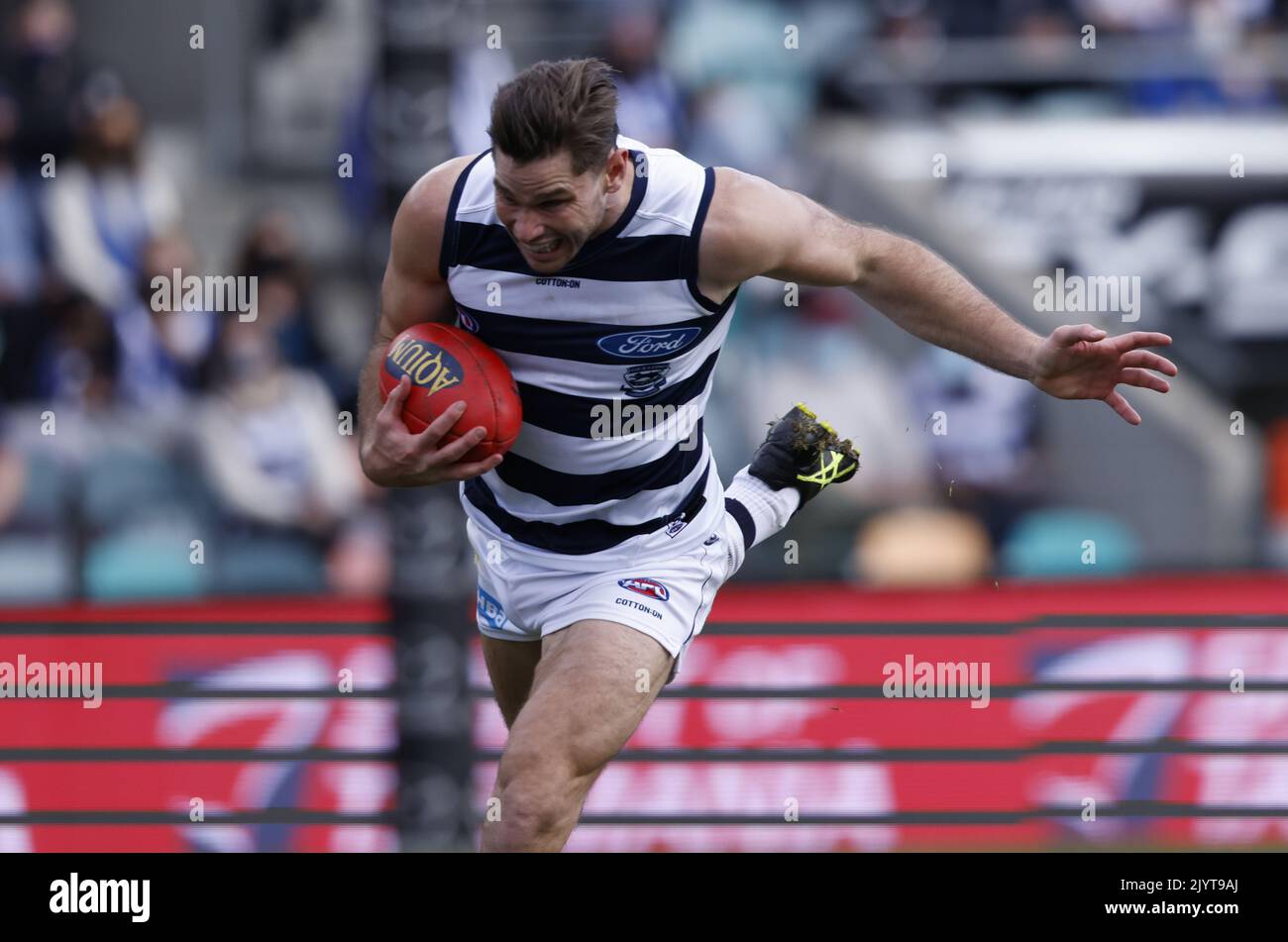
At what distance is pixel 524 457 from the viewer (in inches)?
203

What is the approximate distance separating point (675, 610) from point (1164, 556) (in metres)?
4.62

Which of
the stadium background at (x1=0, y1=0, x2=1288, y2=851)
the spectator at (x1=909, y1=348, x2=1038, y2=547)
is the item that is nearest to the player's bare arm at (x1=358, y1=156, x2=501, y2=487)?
the stadium background at (x1=0, y1=0, x2=1288, y2=851)

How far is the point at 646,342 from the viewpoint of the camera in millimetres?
4980

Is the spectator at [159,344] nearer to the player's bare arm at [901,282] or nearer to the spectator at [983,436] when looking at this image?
the spectator at [983,436]

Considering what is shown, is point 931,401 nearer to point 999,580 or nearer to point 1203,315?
point 999,580

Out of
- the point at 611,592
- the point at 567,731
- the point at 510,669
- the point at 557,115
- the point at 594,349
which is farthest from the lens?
the point at 510,669

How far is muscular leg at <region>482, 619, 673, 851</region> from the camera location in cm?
463

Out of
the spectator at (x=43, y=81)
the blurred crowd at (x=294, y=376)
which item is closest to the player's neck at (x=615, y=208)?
the blurred crowd at (x=294, y=376)

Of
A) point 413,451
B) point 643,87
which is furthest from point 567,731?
point 643,87

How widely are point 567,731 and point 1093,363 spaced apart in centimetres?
178

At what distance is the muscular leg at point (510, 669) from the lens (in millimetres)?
5496

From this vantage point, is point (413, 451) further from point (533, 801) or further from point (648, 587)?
point (533, 801)

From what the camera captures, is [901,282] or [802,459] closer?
[901,282]

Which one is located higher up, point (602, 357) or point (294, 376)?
point (602, 357)
